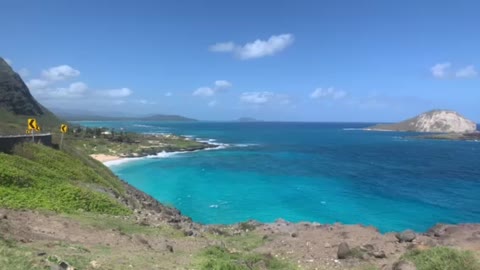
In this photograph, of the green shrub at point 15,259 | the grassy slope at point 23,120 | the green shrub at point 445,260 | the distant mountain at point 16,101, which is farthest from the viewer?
the distant mountain at point 16,101

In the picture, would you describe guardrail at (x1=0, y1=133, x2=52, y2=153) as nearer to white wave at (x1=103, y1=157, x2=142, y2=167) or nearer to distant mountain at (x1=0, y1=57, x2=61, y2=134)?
white wave at (x1=103, y1=157, x2=142, y2=167)

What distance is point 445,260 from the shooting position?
1638 cm

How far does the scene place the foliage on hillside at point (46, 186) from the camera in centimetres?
2380

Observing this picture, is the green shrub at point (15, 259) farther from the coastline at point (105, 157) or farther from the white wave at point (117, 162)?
the coastline at point (105, 157)

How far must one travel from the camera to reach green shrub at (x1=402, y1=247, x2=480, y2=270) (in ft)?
52.5

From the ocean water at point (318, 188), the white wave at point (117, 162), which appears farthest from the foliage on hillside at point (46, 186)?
the white wave at point (117, 162)

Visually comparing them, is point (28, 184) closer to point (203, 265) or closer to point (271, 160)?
point (203, 265)

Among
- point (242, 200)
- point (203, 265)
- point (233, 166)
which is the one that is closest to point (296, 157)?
point (233, 166)

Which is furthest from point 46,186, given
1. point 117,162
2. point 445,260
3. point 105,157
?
point 105,157

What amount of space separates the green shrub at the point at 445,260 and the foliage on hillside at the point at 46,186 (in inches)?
727

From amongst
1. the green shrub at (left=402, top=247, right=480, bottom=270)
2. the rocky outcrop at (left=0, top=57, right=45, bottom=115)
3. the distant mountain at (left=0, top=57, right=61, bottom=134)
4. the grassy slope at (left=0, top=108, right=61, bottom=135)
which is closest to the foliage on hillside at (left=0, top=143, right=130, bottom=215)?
the green shrub at (left=402, top=247, right=480, bottom=270)

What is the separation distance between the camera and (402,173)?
3196 inches

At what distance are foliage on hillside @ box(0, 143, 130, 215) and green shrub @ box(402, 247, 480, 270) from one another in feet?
60.6

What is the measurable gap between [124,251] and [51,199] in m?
10.7
